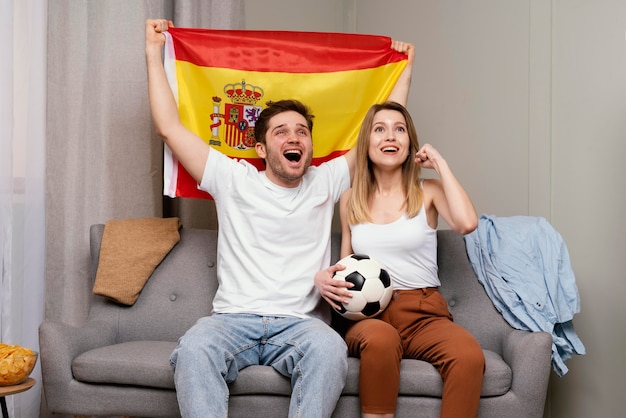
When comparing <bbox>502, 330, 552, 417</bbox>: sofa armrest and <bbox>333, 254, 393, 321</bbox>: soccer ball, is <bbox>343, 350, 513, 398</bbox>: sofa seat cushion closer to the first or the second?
<bbox>502, 330, 552, 417</bbox>: sofa armrest

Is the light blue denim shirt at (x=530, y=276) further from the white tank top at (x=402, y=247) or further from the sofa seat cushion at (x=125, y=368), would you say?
the sofa seat cushion at (x=125, y=368)

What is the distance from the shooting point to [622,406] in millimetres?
2611

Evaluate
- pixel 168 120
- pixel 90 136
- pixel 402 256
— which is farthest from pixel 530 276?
pixel 90 136

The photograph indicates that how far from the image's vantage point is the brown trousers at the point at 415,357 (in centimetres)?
206

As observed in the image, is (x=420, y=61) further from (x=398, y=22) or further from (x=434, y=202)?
(x=434, y=202)

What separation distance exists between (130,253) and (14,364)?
2.21 feet

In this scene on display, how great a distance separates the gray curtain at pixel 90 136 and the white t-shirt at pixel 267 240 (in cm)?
67

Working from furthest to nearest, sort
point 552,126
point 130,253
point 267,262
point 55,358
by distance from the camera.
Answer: point 552,126, point 130,253, point 267,262, point 55,358

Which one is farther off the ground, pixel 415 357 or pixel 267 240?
pixel 267 240

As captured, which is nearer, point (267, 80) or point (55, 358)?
point (55, 358)

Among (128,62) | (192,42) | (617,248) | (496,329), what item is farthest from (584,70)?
(128,62)

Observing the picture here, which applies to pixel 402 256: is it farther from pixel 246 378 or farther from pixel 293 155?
pixel 246 378

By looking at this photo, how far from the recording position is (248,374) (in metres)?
2.15

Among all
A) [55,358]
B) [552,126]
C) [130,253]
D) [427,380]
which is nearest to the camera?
[427,380]
